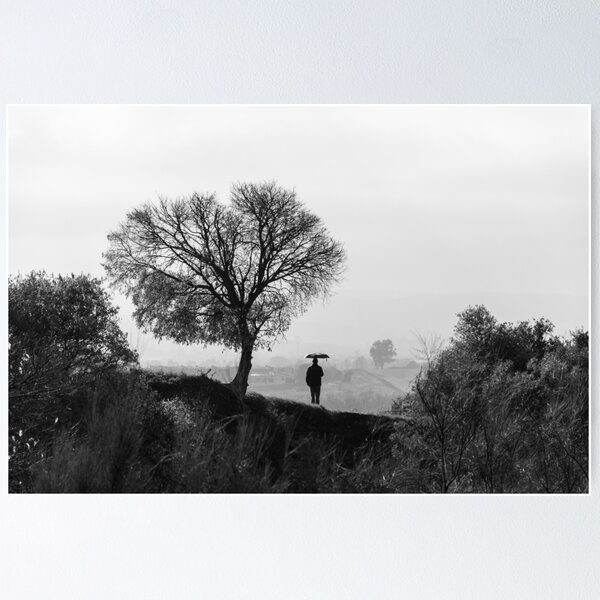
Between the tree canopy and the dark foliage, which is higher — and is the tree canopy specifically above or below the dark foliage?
above

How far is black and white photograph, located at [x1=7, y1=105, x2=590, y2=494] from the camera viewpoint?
344 cm

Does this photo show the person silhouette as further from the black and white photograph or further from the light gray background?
the light gray background

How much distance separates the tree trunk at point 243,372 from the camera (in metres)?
3.44

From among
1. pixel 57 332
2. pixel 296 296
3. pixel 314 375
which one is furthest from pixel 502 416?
pixel 57 332

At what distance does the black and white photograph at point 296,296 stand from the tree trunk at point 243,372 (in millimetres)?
10

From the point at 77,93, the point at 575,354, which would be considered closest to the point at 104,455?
the point at 77,93

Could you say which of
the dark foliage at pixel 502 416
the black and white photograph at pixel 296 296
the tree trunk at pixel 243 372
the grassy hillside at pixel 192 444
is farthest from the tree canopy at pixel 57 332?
the dark foliage at pixel 502 416

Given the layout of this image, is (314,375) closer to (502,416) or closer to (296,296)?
(296,296)

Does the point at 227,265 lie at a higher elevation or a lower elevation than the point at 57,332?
higher

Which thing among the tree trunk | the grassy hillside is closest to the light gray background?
the grassy hillside

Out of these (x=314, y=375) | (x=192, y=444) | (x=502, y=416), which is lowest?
(x=192, y=444)

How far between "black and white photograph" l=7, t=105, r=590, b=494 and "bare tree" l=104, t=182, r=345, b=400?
0.01 meters
